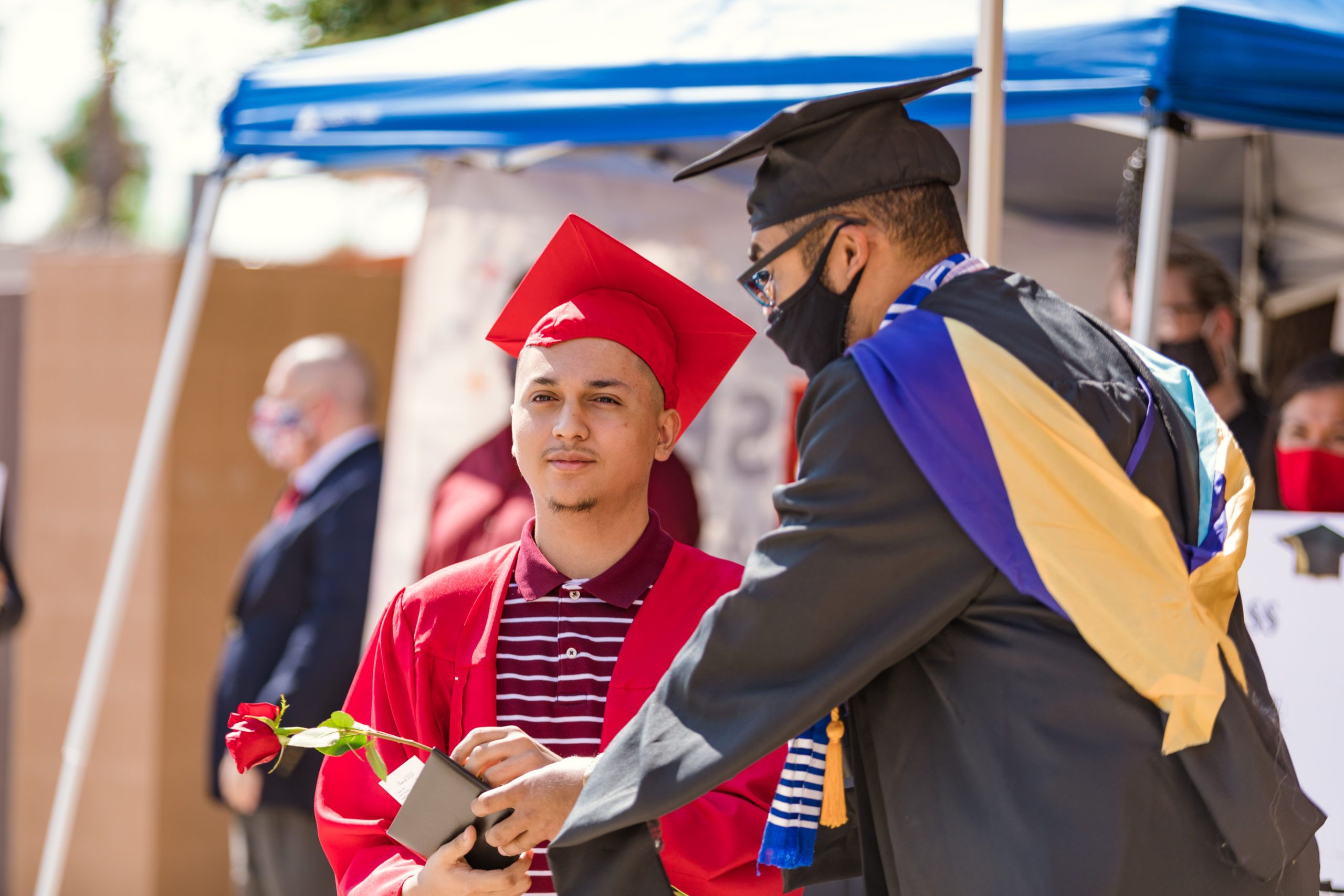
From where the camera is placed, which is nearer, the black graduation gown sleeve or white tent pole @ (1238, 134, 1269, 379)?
the black graduation gown sleeve

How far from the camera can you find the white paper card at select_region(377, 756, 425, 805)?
178 cm

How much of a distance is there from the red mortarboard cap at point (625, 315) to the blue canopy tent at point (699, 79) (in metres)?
1.21

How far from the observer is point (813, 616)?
1658mm

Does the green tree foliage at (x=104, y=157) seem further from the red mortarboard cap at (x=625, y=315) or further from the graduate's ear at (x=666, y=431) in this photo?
the graduate's ear at (x=666, y=431)

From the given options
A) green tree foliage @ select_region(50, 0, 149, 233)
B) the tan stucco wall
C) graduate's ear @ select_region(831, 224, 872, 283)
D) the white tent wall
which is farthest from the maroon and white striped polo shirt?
green tree foliage @ select_region(50, 0, 149, 233)

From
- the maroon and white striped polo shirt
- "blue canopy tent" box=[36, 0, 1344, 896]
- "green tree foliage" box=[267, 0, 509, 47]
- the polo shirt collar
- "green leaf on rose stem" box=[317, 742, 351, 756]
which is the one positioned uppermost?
"green tree foliage" box=[267, 0, 509, 47]

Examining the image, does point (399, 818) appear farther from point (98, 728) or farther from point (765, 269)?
point (98, 728)

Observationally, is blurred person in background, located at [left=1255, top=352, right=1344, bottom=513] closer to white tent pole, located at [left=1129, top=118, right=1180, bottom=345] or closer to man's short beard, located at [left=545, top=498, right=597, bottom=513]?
white tent pole, located at [left=1129, top=118, right=1180, bottom=345]

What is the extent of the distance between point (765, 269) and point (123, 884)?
577 centimetres

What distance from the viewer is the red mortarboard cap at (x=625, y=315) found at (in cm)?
214

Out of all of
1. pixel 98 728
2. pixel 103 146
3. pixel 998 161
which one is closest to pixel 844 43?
pixel 998 161

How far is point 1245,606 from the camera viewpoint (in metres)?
3.15

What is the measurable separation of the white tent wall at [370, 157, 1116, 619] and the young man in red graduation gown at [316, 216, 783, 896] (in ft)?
7.16

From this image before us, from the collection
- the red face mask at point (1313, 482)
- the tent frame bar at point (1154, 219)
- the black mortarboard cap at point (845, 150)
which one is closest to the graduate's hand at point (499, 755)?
the black mortarboard cap at point (845, 150)
